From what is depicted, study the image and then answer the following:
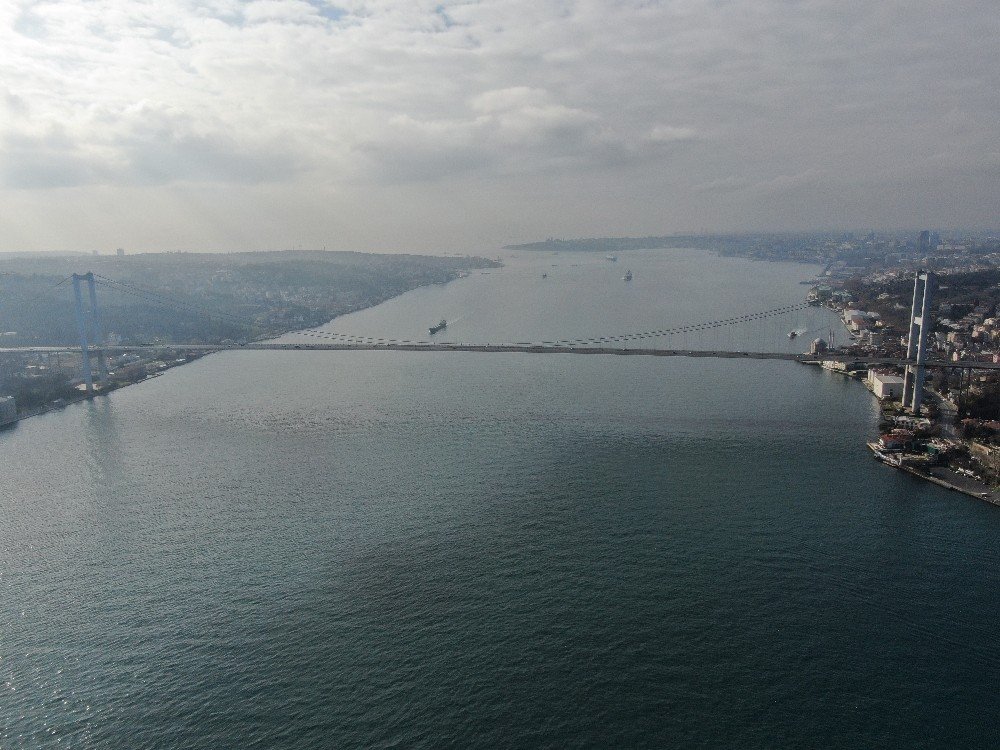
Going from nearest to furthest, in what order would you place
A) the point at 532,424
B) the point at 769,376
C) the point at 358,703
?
1. the point at 358,703
2. the point at 532,424
3. the point at 769,376

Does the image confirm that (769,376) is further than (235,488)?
Yes

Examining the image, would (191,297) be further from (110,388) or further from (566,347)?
(566,347)

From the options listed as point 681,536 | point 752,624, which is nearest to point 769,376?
point 681,536

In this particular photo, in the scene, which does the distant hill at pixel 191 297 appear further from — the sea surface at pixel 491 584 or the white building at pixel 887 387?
the white building at pixel 887 387

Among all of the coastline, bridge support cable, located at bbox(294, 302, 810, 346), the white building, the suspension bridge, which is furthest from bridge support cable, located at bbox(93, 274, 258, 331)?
the white building

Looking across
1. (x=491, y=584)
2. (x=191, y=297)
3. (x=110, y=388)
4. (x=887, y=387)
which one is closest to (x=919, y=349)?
(x=887, y=387)

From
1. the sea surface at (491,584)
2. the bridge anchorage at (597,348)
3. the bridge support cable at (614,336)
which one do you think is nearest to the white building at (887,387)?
the bridge anchorage at (597,348)

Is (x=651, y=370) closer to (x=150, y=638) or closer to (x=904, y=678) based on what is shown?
(x=904, y=678)
